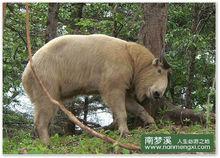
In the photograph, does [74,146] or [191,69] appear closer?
[74,146]

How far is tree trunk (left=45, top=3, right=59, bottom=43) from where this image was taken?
1130 centimetres

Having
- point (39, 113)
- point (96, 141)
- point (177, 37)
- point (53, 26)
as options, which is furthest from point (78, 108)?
point (96, 141)

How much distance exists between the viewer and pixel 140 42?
376 inches

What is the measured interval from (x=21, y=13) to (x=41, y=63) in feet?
12.1

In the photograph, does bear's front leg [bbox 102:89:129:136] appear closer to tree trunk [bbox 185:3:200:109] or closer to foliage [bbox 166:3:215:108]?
foliage [bbox 166:3:215:108]

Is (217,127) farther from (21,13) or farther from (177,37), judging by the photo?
(21,13)

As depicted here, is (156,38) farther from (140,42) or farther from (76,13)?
(76,13)

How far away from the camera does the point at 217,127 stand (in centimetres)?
708

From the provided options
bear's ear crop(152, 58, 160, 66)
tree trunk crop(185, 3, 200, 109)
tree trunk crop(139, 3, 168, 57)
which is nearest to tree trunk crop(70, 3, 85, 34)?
tree trunk crop(185, 3, 200, 109)

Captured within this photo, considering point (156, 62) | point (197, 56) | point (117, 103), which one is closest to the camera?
point (117, 103)

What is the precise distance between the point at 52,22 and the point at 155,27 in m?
2.90

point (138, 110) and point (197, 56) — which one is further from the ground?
point (197, 56)

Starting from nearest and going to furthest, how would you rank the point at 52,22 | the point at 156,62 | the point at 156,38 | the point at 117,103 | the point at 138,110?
the point at 117,103
the point at 156,62
the point at 138,110
the point at 156,38
the point at 52,22

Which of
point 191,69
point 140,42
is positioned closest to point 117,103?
point 140,42
